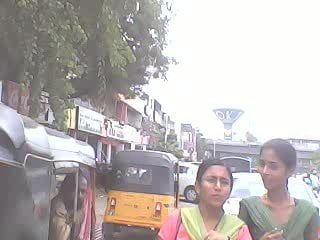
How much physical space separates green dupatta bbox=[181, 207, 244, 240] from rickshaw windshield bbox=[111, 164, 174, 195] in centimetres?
1001

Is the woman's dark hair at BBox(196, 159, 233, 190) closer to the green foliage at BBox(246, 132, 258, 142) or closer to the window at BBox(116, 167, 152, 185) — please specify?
the window at BBox(116, 167, 152, 185)

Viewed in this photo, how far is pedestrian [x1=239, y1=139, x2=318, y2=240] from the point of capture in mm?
3188

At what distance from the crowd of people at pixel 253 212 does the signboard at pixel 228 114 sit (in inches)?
4257

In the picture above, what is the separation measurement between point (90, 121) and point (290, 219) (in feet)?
88.4

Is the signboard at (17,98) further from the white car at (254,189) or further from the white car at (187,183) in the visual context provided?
the white car at (187,183)

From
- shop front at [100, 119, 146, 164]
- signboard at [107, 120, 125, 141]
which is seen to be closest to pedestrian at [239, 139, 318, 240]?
shop front at [100, 119, 146, 164]

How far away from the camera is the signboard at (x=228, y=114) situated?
11119 cm

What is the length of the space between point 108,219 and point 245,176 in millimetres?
3389

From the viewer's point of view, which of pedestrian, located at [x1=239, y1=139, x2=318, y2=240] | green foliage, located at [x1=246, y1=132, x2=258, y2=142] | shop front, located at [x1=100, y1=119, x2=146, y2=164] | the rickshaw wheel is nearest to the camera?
pedestrian, located at [x1=239, y1=139, x2=318, y2=240]

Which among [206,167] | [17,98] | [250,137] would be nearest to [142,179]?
[17,98]

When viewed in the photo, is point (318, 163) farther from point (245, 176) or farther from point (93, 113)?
point (245, 176)

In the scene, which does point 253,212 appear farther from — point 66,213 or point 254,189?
point 254,189

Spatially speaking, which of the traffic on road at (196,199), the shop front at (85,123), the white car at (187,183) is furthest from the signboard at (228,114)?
the traffic on road at (196,199)

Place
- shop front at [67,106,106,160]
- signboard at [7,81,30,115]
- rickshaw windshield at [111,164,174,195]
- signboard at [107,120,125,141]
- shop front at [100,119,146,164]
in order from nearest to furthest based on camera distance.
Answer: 1. rickshaw windshield at [111,164,174,195]
2. signboard at [7,81,30,115]
3. shop front at [67,106,106,160]
4. signboard at [107,120,125,141]
5. shop front at [100,119,146,164]
